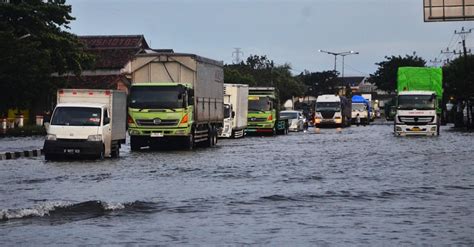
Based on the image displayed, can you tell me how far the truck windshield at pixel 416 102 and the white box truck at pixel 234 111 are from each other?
333 inches

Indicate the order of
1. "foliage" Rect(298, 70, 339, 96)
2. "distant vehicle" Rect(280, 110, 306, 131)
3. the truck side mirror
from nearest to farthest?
the truck side mirror, "distant vehicle" Rect(280, 110, 306, 131), "foliage" Rect(298, 70, 339, 96)

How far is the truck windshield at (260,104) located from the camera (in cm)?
5556

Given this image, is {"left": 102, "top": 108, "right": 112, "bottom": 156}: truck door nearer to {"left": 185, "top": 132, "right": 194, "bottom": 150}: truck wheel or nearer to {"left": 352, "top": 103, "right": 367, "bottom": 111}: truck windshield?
{"left": 185, "top": 132, "right": 194, "bottom": 150}: truck wheel

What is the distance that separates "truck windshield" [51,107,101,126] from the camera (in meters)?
28.6

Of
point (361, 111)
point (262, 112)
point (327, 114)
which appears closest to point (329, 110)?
point (327, 114)

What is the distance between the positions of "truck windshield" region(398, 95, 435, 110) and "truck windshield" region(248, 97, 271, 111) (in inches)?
385

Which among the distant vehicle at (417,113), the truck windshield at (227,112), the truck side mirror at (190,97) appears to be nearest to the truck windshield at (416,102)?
the distant vehicle at (417,113)

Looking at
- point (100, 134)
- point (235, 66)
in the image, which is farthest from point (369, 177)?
point (235, 66)

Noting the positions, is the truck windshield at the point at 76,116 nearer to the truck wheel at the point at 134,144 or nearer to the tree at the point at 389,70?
the truck wheel at the point at 134,144

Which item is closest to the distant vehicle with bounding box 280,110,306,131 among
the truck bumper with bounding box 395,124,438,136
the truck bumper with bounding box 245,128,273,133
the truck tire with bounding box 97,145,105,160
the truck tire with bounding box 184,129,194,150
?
the truck bumper with bounding box 245,128,273,133

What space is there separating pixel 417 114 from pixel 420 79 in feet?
20.5

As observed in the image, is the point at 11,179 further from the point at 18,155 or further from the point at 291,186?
the point at 18,155

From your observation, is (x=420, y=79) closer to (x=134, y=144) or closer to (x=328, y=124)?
(x=328, y=124)

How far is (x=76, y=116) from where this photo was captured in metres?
28.9
